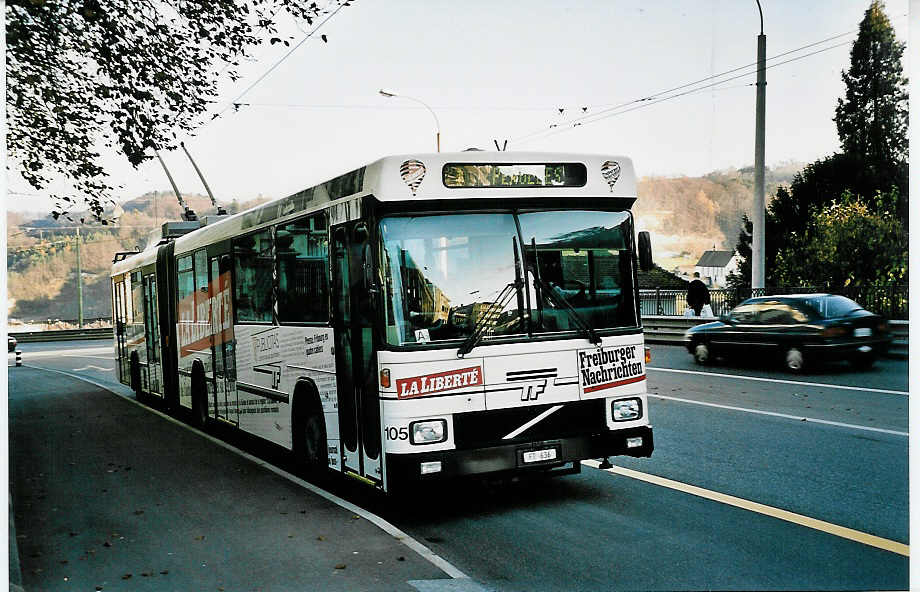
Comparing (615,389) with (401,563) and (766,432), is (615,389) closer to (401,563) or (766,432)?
(401,563)

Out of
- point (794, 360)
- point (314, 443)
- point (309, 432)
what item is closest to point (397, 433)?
point (314, 443)

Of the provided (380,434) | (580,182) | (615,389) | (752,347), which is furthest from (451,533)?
(752,347)

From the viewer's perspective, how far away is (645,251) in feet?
24.5

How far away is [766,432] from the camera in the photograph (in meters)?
10.5

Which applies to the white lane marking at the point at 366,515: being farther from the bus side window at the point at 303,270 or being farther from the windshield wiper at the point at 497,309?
the bus side window at the point at 303,270

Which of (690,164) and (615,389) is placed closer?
(615,389)

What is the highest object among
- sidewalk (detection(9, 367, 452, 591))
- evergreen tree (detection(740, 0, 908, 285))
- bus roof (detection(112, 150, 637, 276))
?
evergreen tree (detection(740, 0, 908, 285))

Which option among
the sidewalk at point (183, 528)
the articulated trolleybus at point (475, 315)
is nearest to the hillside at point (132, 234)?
the articulated trolleybus at point (475, 315)

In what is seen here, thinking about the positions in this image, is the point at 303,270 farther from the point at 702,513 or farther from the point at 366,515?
the point at 702,513

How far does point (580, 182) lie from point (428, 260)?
1.42m

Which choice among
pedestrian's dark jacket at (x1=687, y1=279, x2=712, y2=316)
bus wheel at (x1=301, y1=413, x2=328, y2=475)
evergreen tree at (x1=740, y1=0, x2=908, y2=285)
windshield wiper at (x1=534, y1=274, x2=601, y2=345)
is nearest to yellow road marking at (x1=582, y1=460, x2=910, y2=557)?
windshield wiper at (x1=534, y1=274, x2=601, y2=345)

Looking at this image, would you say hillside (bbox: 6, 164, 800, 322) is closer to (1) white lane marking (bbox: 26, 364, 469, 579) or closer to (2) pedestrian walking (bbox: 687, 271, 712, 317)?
(2) pedestrian walking (bbox: 687, 271, 712, 317)

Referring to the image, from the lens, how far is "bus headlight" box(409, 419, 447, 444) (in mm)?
6688

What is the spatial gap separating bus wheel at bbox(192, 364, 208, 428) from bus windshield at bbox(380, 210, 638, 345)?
6.16 m
